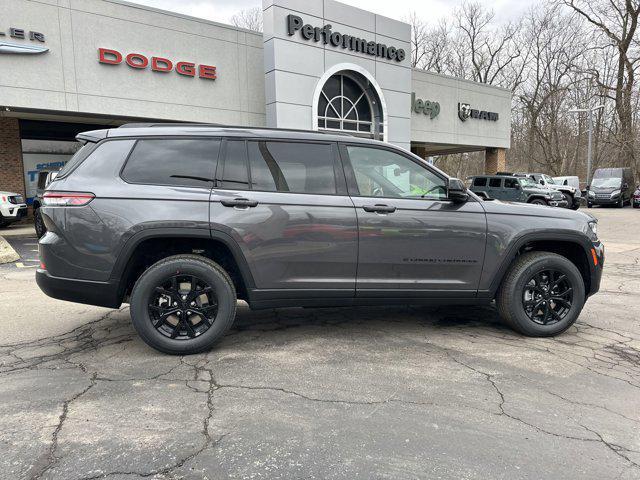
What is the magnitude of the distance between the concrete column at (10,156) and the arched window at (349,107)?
10.6 metres

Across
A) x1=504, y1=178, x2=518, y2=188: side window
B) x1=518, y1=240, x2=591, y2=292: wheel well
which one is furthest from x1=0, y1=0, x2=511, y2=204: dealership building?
x1=518, y1=240, x2=591, y2=292: wheel well

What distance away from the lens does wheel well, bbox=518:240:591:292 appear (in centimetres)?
446

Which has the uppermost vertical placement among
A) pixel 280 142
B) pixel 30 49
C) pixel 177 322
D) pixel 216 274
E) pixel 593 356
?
pixel 30 49

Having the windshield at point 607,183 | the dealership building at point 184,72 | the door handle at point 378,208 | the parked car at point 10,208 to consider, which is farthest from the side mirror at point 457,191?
the windshield at point 607,183

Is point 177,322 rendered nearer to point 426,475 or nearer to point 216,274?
point 216,274

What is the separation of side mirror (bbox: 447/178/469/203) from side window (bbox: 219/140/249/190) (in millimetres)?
1782

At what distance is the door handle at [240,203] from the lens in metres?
3.77

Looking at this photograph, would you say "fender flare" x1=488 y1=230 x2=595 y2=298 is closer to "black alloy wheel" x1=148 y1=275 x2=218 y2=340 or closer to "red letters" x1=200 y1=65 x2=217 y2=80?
"black alloy wheel" x1=148 y1=275 x2=218 y2=340

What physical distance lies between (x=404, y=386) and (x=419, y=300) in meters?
1.03

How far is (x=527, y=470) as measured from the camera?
2.38 m

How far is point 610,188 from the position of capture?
26.8 m

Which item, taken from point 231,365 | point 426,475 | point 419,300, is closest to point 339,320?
point 419,300

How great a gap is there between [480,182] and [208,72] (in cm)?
1350

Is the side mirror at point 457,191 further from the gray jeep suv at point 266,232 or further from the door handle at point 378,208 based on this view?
the door handle at point 378,208
